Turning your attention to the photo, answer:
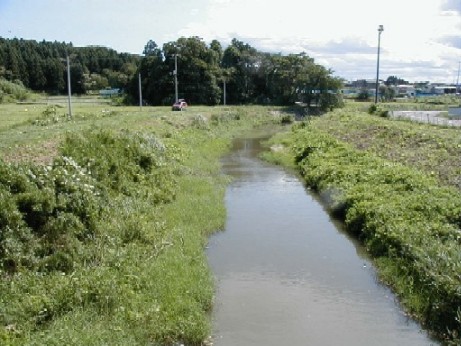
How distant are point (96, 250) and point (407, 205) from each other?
9317mm

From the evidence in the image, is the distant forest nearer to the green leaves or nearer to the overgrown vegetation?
the overgrown vegetation

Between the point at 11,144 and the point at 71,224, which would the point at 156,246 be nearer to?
the point at 71,224

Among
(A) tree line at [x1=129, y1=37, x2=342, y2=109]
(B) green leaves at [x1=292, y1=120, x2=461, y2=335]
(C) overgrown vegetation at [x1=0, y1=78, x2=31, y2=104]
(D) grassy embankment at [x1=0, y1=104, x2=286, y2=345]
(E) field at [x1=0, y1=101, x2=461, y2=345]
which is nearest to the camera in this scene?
(D) grassy embankment at [x1=0, y1=104, x2=286, y2=345]

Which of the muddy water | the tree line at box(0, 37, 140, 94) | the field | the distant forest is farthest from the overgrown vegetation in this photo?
the muddy water

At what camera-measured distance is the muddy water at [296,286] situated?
9.96m

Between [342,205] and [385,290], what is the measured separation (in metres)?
6.74

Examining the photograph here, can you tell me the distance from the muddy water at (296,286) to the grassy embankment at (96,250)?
25.5 inches

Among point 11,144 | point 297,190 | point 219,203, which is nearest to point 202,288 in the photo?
point 219,203

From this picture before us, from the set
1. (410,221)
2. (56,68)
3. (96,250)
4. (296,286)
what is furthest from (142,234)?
(56,68)

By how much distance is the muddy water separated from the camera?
9.96 meters

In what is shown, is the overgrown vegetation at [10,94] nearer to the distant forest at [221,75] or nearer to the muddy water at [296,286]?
the distant forest at [221,75]

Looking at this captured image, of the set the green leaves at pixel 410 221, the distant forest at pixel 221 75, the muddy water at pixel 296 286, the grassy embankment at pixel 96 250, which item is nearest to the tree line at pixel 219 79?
the distant forest at pixel 221 75

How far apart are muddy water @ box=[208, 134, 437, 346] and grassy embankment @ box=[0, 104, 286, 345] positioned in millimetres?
648

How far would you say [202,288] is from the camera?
11.0 metres
